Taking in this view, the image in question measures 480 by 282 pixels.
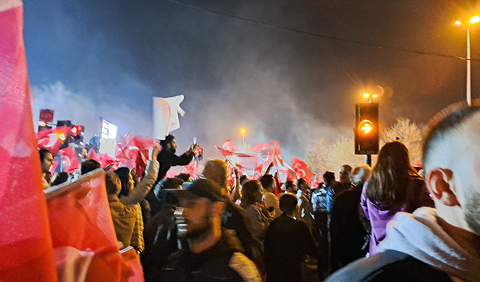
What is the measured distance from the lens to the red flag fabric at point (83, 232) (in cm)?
156

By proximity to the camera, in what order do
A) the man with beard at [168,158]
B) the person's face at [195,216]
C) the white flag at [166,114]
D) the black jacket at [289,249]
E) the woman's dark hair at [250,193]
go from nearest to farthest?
the person's face at [195,216] → the black jacket at [289,249] → the woman's dark hair at [250,193] → the man with beard at [168,158] → the white flag at [166,114]

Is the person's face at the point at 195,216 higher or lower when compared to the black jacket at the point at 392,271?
lower

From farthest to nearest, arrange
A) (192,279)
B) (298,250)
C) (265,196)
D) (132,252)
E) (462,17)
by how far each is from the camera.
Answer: (462,17) → (265,196) → (298,250) → (192,279) → (132,252)

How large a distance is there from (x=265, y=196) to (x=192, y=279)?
9.00 feet

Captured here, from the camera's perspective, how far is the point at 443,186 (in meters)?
1.13

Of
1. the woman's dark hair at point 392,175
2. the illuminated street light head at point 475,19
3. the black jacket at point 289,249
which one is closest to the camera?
the woman's dark hair at point 392,175

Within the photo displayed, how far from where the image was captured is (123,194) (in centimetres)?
404

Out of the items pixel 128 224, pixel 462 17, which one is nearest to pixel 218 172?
pixel 128 224

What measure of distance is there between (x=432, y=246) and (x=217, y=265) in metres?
1.91

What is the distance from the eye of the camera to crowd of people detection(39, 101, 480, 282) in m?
1.05

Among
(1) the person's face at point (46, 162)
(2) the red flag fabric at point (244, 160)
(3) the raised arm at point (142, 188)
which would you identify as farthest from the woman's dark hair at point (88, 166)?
(2) the red flag fabric at point (244, 160)

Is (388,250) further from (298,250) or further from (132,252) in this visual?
(298,250)

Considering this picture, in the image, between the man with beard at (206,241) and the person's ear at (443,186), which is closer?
the person's ear at (443,186)

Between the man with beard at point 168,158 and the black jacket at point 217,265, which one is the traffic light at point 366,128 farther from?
the black jacket at point 217,265
